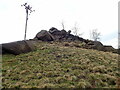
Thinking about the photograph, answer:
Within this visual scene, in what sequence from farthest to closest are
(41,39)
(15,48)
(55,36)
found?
(55,36), (41,39), (15,48)

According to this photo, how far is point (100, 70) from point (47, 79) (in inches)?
237

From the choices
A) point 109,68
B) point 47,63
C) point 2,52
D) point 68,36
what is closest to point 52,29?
point 68,36

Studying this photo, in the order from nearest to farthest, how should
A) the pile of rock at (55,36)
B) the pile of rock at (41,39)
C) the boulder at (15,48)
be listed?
the boulder at (15,48) → the pile of rock at (41,39) → the pile of rock at (55,36)

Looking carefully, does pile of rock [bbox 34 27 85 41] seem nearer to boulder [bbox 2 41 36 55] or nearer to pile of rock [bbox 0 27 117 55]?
pile of rock [bbox 0 27 117 55]

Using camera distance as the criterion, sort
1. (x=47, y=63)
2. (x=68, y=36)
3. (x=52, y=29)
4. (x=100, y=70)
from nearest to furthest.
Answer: (x=100, y=70), (x=47, y=63), (x=68, y=36), (x=52, y=29)

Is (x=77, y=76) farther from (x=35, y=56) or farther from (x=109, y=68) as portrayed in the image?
(x=35, y=56)

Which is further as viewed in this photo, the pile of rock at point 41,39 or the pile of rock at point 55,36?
the pile of rock at point 55,36

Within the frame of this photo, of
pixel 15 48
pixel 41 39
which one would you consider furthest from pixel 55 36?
pixel 15 48

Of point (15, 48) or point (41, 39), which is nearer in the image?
point (15, 48)

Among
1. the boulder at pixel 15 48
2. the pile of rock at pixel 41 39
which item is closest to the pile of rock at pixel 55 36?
the pile of rock at pixel 41 39

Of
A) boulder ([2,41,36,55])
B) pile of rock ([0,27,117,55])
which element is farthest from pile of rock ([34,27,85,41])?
boulder ([2,41,36,55])

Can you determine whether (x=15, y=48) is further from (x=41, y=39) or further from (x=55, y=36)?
(x=55, y=36)

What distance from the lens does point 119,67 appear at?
20.6m

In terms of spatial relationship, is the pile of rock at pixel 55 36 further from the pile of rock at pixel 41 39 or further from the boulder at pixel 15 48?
the boulder at pixel 15 48
